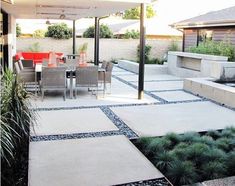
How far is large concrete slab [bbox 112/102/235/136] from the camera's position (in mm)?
6301

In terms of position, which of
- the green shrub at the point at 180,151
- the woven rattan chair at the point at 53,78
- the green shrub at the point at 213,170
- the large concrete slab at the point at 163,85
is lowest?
the green shrub at the point at 213,170

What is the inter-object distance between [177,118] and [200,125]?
2.14ft

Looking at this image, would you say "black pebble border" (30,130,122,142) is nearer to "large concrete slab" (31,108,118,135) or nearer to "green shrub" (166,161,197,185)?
"large concrete slab" (31,108,118,135)

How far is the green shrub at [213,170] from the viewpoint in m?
4.23

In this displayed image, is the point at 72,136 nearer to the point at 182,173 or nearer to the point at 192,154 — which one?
the point at 192,154

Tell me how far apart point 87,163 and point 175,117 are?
334 centimetres

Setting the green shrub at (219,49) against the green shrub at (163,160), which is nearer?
the green shrub at (163,160)

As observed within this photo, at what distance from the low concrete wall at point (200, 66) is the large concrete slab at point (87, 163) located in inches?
279

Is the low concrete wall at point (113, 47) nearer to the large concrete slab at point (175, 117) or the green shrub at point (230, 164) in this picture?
the large concrete slab at point (175, 117)

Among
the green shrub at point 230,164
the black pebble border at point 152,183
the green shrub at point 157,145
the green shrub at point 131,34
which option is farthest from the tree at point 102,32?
the black pebble border at point 152,183

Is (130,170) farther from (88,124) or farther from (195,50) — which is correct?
(195,50)

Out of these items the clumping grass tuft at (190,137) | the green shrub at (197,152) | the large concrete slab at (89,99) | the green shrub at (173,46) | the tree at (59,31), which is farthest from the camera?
the green shrub at (173,46)

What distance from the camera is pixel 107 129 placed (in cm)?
614

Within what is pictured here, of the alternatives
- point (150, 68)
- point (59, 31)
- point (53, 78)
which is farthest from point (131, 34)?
point (53, 78)
